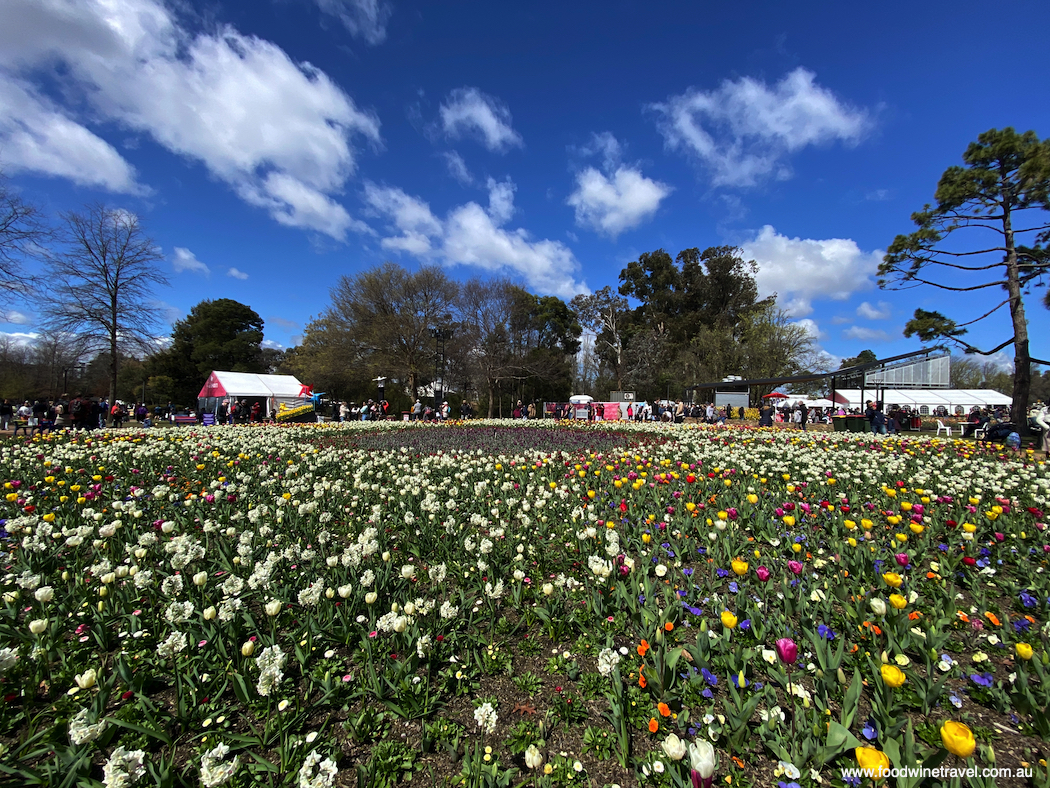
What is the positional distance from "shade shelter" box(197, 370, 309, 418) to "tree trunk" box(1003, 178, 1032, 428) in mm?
34044

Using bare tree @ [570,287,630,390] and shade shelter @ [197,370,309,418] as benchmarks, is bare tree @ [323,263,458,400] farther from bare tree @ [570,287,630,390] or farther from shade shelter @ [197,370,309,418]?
bare tree @ [570,287,630,390]

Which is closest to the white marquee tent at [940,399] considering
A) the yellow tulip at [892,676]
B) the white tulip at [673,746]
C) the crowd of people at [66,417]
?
the yellow tulip at [892,676]

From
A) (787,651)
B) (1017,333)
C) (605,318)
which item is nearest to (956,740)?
(787,651)

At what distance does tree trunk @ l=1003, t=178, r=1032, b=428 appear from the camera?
14141 millimetres

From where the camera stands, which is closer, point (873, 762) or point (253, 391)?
point (873, 762)

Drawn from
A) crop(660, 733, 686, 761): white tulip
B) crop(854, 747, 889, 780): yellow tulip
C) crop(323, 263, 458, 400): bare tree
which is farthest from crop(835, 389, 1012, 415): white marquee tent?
crop(660, 733, 686, 761): white tulip

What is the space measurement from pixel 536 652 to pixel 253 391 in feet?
102

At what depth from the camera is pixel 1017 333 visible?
579 inches

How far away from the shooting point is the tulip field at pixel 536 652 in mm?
1580

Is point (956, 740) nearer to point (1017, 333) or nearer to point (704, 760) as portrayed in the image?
point (704, 760)

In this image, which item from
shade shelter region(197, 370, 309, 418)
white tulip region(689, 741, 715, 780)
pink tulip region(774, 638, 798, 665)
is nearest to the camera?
white tulip region(689, 741, 715, 780)

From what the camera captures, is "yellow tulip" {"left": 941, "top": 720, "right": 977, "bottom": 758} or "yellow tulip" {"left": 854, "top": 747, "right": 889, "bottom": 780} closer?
"yellow tulip" {"left": 941, "top": 720, "right": 977, "bottom": 758}

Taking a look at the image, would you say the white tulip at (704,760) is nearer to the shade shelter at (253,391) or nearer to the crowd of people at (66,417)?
the crowd of people at (66,417)

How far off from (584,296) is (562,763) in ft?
157
